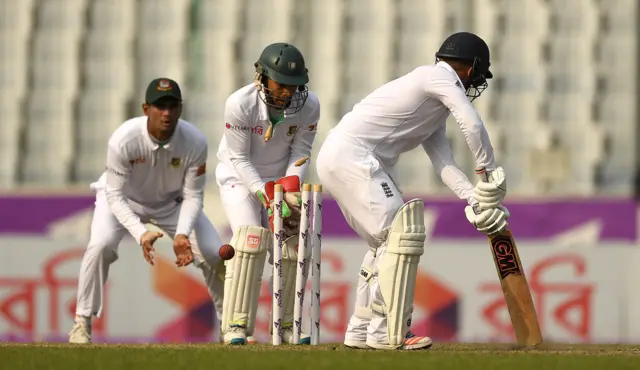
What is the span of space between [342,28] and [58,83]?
3.42 metres

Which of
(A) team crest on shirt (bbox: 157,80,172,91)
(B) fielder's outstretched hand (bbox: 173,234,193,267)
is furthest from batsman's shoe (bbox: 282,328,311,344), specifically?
(A) team crest on shirt (bbox: 157,80,172,91)

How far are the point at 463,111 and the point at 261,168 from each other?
158 cm

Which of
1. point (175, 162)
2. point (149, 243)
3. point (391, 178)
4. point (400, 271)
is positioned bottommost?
point (400, 271)

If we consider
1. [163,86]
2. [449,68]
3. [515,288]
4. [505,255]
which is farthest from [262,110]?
[515,288]

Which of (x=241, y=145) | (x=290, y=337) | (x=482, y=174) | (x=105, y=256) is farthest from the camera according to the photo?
(x=105, y=256)

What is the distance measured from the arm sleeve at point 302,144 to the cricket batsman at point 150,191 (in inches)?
25.3

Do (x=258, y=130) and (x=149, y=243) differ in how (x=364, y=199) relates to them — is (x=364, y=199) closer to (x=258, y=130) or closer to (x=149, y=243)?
(x=258, y=130)

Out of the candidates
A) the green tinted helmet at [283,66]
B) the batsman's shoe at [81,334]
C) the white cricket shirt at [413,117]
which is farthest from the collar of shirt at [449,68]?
the batsman's shoe at [81,334]

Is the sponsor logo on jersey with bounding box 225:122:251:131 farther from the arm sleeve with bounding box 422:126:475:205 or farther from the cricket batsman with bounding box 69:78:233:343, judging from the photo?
the arm sleeve with bounding box 422:126:475:205

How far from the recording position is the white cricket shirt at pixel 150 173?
8.01 metres

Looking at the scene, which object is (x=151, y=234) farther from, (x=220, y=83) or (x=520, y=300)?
(x=220, y=83)

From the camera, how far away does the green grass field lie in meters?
5.77

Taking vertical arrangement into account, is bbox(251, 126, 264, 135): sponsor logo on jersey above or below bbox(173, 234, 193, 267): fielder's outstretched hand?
above

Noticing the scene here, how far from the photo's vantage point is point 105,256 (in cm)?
812
